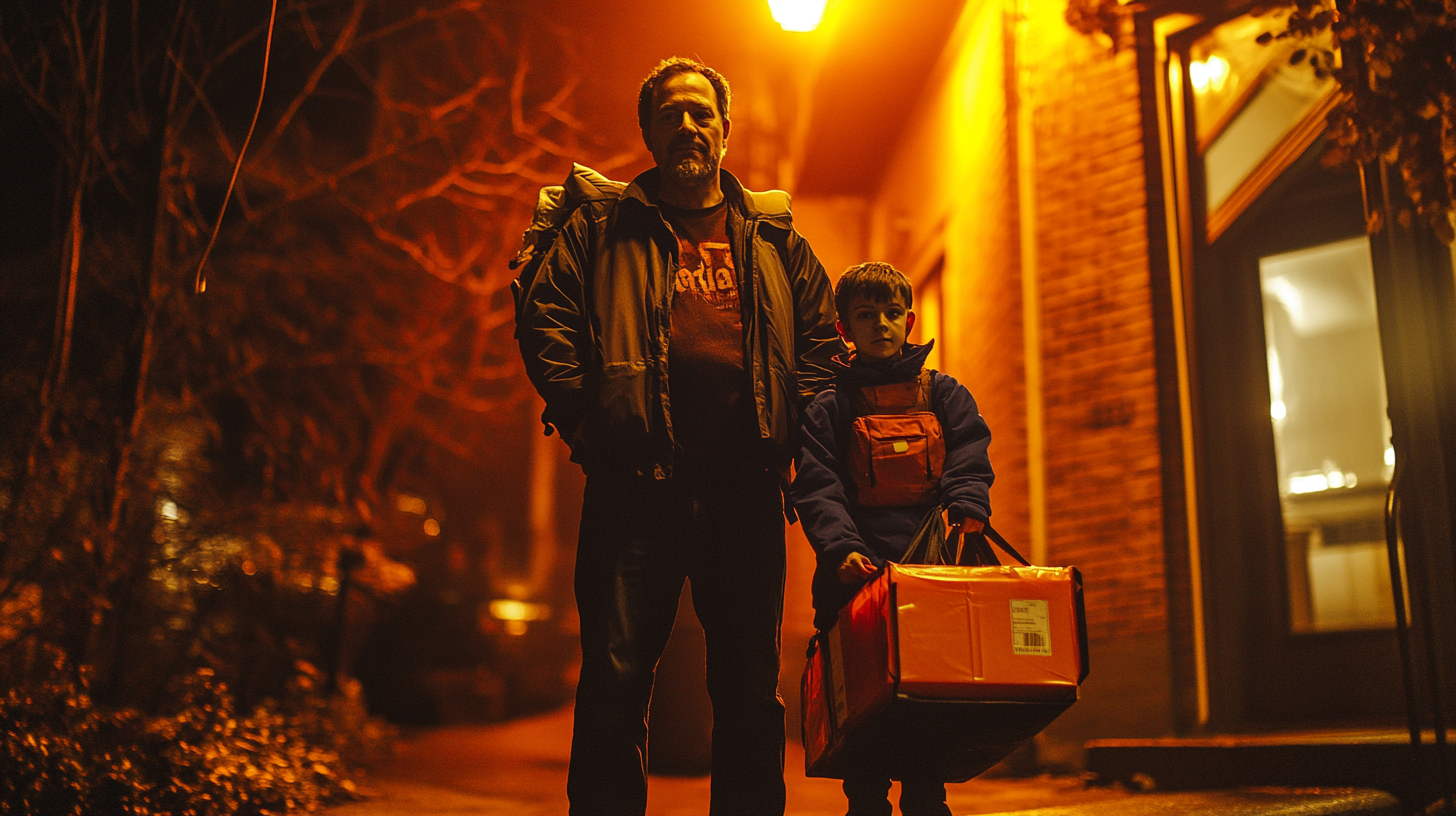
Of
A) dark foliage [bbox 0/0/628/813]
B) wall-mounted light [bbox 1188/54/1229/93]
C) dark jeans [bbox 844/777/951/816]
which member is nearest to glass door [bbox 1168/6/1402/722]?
wall-mounted light [bbox 1188/54/1229/93]

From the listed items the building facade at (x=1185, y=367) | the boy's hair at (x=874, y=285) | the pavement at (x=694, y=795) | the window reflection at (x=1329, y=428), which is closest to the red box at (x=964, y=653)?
the boy's hair at (x=874, y=285)

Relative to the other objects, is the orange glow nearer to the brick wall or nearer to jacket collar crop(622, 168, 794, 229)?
the brick wall

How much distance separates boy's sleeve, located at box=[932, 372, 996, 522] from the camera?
3.13 metres

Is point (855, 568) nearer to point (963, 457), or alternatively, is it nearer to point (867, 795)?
point (963, 457)

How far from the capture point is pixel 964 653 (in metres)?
2.78

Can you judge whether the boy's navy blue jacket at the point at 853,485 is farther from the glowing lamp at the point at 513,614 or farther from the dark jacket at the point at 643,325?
the glowing lamp at the point at 513,614

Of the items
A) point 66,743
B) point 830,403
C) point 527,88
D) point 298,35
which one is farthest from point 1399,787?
point 527,88

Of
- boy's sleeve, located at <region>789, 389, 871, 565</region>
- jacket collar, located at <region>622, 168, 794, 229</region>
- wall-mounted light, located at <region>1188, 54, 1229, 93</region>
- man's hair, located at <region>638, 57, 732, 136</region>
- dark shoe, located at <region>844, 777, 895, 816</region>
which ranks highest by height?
wall-mounted light, located at <region>1188, 54, 1229, 93</region>

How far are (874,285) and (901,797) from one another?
1.49 meters

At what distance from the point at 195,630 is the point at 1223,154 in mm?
7160

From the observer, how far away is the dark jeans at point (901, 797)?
10.4 feet

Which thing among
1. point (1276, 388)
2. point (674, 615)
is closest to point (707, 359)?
point (674, 615)

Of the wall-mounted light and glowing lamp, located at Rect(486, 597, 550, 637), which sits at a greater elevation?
the wall-mounted light

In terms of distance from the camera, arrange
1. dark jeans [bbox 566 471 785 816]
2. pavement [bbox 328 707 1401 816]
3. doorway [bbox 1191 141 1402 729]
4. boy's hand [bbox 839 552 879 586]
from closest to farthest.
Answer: dark jeans [bbox 566 471 785 816] < boy's hand [bbox 839 552 879 586] < pavement [bbox 328 707 1401 816] < doorway [bbox 1191 141 1402 729]
